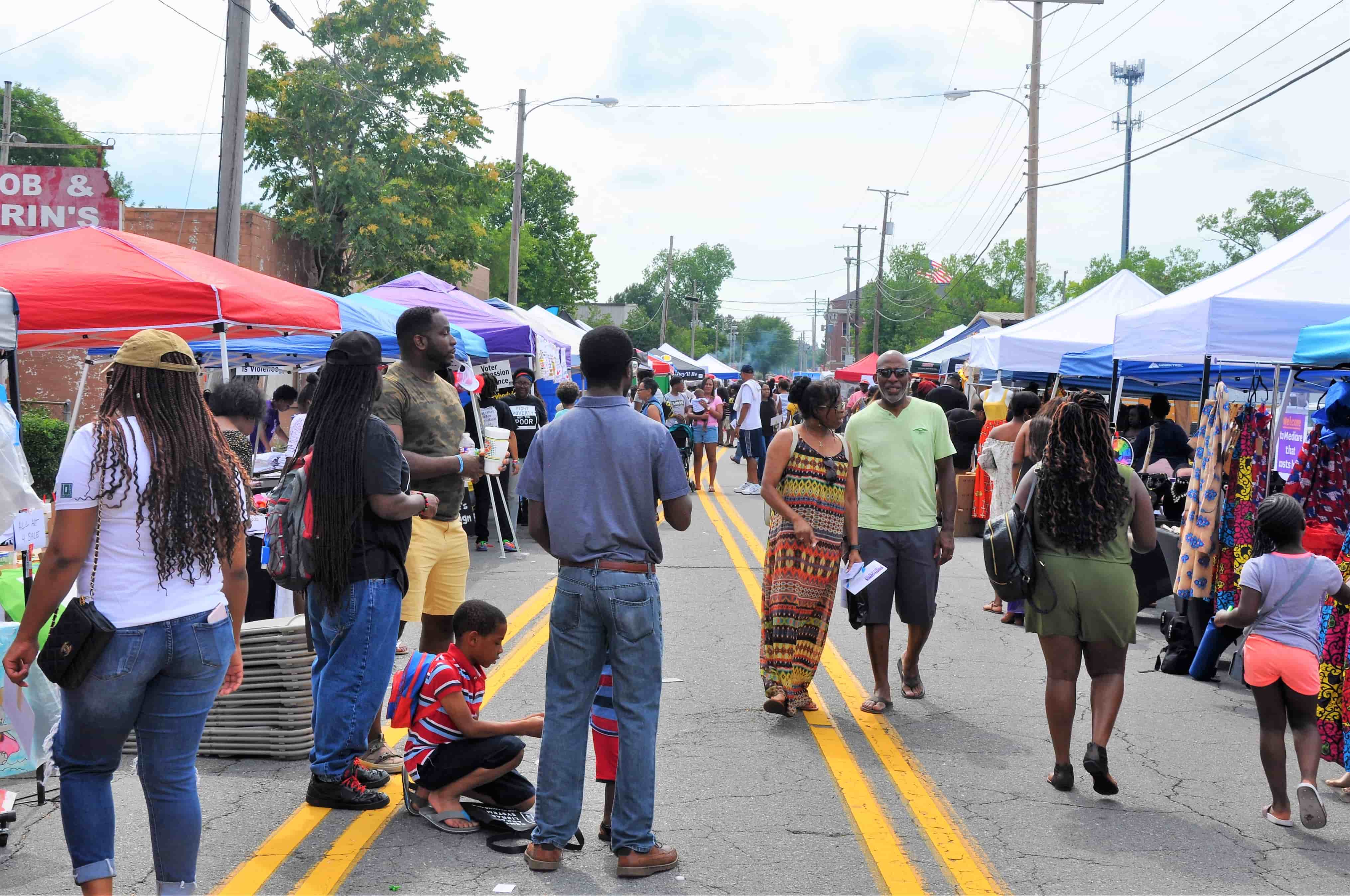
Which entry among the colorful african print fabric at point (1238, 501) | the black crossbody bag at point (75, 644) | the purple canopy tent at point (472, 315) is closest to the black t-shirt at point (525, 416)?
the purple canopy tent at point (472, 315)

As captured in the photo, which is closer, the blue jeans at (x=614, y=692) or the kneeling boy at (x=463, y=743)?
the blue jeans at (x=614, y=692)

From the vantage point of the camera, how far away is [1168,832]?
4.94 m

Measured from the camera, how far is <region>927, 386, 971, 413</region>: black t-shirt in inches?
648

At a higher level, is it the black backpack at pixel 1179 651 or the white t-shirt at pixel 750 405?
the white t-shirt at pixel 750 405

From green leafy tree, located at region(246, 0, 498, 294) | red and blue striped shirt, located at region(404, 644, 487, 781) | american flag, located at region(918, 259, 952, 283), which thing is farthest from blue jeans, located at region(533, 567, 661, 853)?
american flag, located at region(918, 259, 952, 283)

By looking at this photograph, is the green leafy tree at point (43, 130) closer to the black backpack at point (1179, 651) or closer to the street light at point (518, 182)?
the street light at point (518, 182)

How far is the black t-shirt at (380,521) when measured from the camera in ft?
15.5

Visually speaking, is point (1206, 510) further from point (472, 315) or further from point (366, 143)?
point (366, 143)

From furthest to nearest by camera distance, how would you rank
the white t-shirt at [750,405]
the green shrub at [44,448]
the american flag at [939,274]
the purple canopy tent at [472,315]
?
the american flag at [939,274] < the white t-shirt at [750,405] < the green shrub at [44,448] < the purple canopy tent at [472,315]

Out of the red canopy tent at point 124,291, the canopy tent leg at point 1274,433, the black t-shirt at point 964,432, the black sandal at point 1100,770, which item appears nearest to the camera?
the black sandal at point 1100,770

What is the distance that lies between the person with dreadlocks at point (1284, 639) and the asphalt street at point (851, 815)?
29 centimetres

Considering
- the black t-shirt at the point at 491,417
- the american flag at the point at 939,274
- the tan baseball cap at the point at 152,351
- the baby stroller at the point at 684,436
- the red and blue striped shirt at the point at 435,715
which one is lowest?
the red and blue striped shirt at the point at 435,715

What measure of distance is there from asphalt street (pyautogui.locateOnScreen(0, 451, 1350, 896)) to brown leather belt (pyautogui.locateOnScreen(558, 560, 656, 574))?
3.66 ft

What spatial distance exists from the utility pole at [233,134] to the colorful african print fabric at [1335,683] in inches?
428
